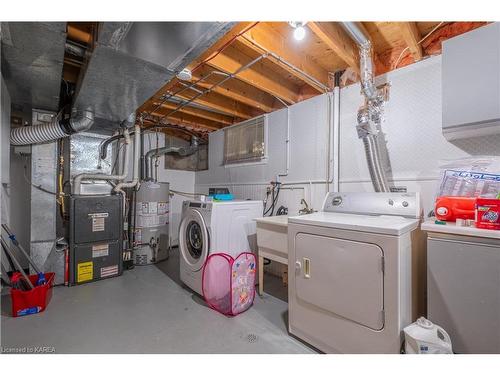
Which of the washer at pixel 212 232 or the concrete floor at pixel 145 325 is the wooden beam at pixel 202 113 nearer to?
the washer at pixel 212 232

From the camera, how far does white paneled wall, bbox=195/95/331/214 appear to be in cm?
269

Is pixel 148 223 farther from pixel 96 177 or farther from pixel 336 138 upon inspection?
pixel 336 138

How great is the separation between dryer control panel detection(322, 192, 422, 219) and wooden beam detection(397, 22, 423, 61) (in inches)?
49.7

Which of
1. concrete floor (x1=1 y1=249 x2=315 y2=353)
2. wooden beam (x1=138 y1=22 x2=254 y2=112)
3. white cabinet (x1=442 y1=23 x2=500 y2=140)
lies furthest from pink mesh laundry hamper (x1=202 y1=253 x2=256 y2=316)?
white cabinet (x1=442 y1=23 x2=500 y2=140)

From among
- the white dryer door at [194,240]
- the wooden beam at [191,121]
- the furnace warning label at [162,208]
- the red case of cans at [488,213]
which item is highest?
the wooden beam at [191,121]

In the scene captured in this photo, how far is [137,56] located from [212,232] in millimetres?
1662

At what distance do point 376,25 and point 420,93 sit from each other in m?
0.71

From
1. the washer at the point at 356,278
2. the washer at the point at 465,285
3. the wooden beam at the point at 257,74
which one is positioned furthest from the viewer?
the wooden beam at the point at 257,74

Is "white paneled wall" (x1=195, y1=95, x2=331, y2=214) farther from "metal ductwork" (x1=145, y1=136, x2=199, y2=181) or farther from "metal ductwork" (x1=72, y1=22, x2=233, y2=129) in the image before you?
"metal ductwork" (x1=72, y1=22, x2=233, y2=129)

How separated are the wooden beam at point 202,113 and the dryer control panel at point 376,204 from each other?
254cm

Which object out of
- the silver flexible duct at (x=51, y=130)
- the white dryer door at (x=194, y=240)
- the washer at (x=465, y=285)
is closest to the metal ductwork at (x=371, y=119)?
the washer at (x=465, y=285)

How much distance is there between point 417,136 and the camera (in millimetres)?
1994

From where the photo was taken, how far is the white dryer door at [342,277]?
130 cm

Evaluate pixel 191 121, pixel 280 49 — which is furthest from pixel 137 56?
pixel 191 121
